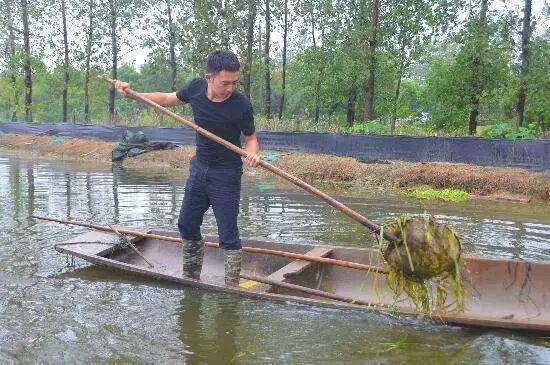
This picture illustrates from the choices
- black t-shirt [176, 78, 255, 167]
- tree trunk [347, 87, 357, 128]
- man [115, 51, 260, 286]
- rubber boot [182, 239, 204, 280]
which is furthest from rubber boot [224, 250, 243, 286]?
tree trunk [347, 87, 357, 128]

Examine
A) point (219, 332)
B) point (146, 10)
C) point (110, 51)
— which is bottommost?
point (219, 332)

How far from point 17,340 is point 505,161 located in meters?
12.5

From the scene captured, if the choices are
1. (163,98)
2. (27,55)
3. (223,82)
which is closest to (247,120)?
(223,82)

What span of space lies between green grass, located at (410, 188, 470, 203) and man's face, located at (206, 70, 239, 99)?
8744 mm

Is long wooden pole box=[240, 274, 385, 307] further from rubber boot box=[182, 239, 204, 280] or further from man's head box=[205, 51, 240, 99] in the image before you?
man's head box=[205, 51, 240, 99]

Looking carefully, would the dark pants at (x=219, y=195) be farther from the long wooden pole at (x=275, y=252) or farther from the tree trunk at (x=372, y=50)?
the tree trunk at (x=372, y=50)

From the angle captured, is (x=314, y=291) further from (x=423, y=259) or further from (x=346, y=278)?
(x=423, y=259)

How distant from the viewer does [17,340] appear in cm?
460

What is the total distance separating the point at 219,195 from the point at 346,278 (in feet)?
5.56

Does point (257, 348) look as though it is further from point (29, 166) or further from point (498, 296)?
point (29, 166)

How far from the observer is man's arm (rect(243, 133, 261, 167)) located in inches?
194

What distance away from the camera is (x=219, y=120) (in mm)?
5215

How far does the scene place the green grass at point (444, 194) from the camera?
42.4 feet

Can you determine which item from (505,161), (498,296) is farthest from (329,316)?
(505,161)
